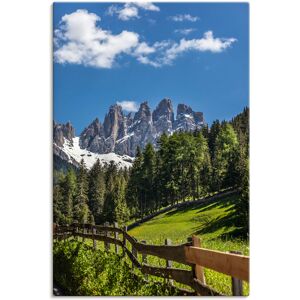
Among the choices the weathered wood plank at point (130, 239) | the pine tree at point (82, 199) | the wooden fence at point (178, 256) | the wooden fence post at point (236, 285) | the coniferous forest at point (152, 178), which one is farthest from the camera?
the pine tree at point (82, 199)

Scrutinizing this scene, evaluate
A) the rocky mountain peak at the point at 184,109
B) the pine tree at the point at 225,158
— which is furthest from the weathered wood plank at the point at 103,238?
the rocky mountain peak at the point at 184,109

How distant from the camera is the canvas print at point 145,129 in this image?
563 cm

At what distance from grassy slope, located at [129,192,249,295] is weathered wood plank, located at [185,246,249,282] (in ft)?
4.13

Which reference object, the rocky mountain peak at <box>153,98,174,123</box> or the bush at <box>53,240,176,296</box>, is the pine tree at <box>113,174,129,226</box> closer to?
the bush at <box>53,240,176,296</box>

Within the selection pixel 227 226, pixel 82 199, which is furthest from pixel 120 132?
pixel 227 226

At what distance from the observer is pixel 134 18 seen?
585cm

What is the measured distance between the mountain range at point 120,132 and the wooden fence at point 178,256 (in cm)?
93

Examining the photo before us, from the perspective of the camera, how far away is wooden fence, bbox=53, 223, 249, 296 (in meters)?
3.76

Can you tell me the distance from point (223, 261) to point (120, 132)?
2705 millimetres

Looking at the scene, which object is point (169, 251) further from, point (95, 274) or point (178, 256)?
point (95, 274)

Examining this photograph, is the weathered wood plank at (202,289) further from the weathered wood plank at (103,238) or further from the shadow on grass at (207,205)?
the weathered wood plank at (103,238)

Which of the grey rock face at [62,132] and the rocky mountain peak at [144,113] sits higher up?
the rocky mountain peak at [144,113]
